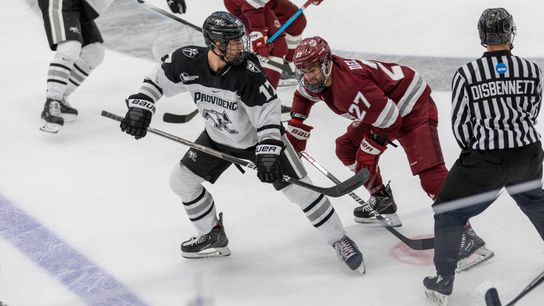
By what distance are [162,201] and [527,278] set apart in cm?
162

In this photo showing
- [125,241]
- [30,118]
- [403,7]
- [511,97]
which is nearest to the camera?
[511,97]

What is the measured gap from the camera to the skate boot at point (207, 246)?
11.1ft

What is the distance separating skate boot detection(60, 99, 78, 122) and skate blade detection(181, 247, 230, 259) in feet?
4.94

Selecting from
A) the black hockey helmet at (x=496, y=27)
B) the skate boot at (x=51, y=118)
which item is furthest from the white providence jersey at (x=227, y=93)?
the skate boot at (x=51, y=118)

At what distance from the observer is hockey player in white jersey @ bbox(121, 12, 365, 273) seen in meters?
2.99

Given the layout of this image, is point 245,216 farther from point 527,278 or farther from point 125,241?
point 527,278

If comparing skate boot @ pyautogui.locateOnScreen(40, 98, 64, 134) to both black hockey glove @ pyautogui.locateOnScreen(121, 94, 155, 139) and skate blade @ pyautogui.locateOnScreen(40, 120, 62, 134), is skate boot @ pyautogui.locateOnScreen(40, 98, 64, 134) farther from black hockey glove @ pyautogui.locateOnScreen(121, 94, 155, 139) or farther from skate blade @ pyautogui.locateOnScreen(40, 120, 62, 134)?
black hockey glove @ pyautogui.locateOnScreen(121, 94, 155, 139)

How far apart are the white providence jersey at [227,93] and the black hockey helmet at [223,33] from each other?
0.06 m

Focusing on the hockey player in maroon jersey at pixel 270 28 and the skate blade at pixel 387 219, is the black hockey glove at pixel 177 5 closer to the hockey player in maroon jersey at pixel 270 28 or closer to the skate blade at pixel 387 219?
the hockey player in maroon jersey at pixel 270 28

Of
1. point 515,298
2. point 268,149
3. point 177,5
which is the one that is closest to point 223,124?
point 268,149

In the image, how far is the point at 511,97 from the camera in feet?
8.85

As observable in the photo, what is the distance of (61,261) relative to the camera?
3361 mm

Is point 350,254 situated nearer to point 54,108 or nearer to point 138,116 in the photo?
point 138,116

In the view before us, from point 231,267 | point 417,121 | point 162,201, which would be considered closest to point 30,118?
point 162,201
